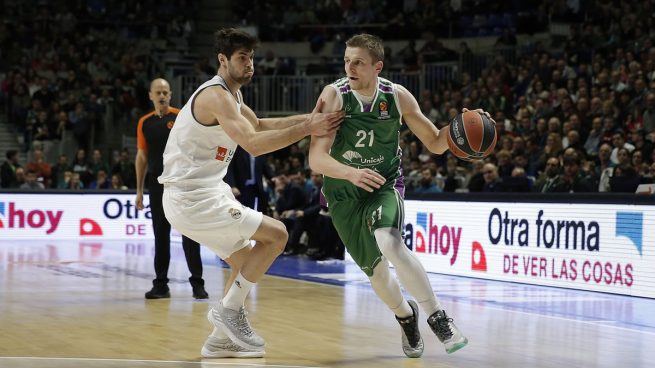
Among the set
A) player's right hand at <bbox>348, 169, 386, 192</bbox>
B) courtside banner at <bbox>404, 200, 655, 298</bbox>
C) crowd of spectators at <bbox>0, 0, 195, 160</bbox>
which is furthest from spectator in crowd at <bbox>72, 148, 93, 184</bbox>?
player's right hand at <bbox>348, 169, 386, 192</bbox>

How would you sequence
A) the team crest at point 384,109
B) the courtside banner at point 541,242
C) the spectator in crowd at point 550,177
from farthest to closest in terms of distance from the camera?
the spectator in crowd at point 550,177 → the courtside banner at point 541,242 → the team crest at point 384,109

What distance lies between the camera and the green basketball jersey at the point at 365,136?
6883 millimetres

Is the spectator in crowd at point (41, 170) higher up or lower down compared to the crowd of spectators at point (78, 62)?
lower down

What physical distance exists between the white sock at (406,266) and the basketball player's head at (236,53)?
52.5 inches

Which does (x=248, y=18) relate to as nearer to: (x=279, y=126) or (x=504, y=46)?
(x=504, y=46)

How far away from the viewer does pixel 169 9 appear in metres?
29.4

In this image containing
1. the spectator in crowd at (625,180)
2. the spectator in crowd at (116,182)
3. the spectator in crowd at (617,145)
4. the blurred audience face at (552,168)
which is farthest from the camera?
the spectator in crowd at (116,182)

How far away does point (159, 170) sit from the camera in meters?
10.2

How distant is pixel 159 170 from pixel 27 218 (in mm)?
10731

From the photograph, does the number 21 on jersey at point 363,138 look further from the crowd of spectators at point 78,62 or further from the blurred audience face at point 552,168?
the crowd of spectators at point 78,62

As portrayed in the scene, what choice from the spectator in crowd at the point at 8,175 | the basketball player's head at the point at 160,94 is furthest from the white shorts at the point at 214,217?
the spectator in crowd at the point at 8,175

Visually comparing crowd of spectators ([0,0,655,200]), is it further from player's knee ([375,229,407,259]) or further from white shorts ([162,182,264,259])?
white shorts ([162,182,264,259])

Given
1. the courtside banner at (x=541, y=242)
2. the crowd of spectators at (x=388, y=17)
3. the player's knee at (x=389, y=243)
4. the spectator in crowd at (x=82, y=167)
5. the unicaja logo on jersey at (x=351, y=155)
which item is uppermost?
the crowd of spectators at (x=388, y=17)

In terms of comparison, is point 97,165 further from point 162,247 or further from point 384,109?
point 384,109
